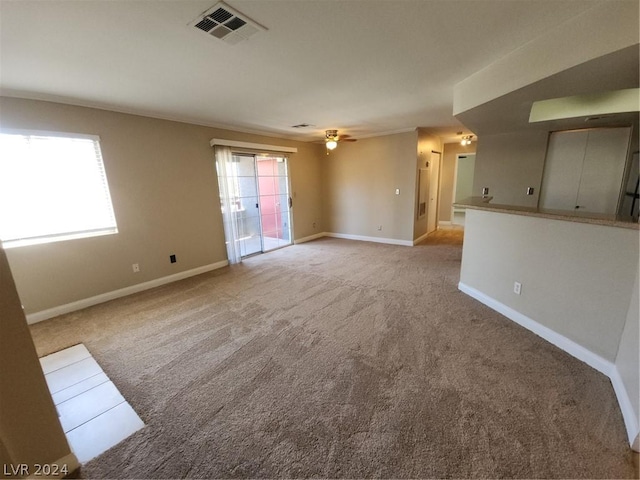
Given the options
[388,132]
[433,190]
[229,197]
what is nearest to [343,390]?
[229,197]

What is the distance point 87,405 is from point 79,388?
26 centimetres

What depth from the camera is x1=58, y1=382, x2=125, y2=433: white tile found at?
170 cm

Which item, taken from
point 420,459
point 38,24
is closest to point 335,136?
point 38,24

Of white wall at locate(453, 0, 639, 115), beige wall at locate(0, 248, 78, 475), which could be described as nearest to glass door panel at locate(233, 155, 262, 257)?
beige wall at locate(0, 248, 78, 475)

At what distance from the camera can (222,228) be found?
4.72 metres

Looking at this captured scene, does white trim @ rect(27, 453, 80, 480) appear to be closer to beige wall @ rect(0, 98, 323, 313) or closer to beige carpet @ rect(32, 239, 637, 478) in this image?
beige carpet @ rect(32, 239, 637, 478)

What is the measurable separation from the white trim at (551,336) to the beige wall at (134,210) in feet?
13.8

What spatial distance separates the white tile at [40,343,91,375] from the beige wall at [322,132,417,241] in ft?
17.8

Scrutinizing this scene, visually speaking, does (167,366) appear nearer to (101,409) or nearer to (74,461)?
(101,409)

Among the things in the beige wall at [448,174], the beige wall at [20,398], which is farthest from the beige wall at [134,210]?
the beige wall at [448,174]

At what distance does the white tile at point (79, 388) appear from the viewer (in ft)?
6.19

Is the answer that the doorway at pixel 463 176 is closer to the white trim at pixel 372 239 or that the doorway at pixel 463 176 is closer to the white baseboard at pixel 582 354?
the white trim at pixel 372 239

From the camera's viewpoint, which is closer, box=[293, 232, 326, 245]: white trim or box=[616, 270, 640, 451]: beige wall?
box=[616, 270, 640, 451]: beige wall

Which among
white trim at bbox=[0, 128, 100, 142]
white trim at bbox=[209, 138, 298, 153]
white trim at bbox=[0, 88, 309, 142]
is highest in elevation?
white trim at bbox=[0, 88, 309, 142]
